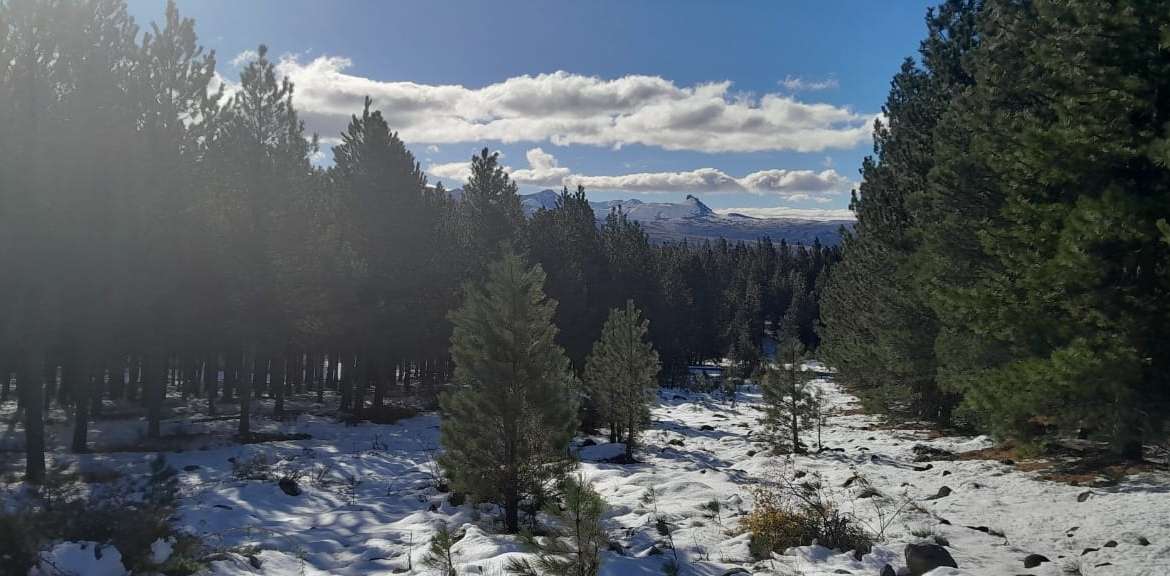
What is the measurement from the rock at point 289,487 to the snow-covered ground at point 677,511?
129 mm

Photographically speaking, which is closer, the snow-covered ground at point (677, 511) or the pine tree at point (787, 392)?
the snow-covered ground at point (677, 511)

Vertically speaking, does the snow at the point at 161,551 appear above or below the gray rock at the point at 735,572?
below

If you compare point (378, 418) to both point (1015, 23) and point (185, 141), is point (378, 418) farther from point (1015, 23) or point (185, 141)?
point (1015, 23)

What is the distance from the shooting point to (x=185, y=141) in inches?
736

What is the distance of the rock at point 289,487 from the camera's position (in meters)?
13.8

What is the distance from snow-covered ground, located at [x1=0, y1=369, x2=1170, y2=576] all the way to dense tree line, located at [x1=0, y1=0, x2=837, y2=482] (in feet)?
12.7

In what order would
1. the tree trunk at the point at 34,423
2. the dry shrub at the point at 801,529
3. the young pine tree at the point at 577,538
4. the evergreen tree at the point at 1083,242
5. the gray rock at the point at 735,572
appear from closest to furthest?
1. the young pine tree at the point at 577,538
2. the gray rock at the point at 735,572
3. the dry shrub at the point at 801,529
4. the evergreen tree at the point at 1083,242
5. the tree trunk at the point at 34,423

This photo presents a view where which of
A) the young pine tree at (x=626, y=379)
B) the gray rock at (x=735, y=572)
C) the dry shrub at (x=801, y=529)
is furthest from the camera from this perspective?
the young pine tree at (x=626, y=379)

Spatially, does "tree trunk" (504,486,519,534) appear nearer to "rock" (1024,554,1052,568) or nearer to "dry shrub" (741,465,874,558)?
"dry shrub" (741,465,874,558)

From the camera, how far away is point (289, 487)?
13.9 meters

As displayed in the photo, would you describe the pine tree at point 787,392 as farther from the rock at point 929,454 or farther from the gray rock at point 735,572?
the gray rock at point 735,572

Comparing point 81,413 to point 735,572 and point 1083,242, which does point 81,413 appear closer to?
point 735,572

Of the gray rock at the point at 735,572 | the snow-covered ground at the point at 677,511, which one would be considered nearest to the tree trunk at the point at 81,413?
the snow-covered ground at the point at 677,511

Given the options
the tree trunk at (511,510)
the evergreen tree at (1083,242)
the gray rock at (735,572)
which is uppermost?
the evergreen tree at (1083,242)
